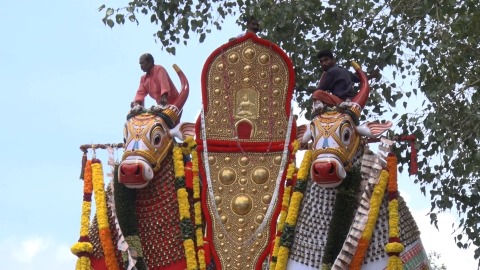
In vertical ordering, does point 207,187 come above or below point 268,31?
below

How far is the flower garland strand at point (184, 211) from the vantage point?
1027 cm

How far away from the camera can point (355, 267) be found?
380 inches

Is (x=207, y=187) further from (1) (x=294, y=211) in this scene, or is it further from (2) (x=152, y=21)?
(2) (x=152, y=21)

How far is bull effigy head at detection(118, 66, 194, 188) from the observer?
1026cm

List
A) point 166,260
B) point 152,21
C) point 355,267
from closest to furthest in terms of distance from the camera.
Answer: point 355,267 < point 166,260 < point 152,21

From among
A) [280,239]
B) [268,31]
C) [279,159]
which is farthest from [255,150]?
[268,31]

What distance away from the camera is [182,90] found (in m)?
10.8

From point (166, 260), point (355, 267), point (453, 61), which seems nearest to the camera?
point (355, 267)

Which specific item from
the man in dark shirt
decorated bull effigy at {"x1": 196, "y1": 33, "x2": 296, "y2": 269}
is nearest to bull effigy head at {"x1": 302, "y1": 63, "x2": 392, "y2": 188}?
the man in dark shirt

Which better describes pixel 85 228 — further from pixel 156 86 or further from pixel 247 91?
pixel 247 91

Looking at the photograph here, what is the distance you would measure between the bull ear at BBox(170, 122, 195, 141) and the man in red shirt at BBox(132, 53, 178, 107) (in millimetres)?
253

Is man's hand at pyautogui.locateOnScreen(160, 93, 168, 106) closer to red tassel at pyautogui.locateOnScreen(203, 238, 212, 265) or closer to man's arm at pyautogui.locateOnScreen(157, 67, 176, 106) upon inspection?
man's arm at pyautogui.locateOnScreen(157, 67, 176, 106)

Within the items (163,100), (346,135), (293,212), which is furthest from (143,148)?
(346,135)

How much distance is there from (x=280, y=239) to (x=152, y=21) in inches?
144
